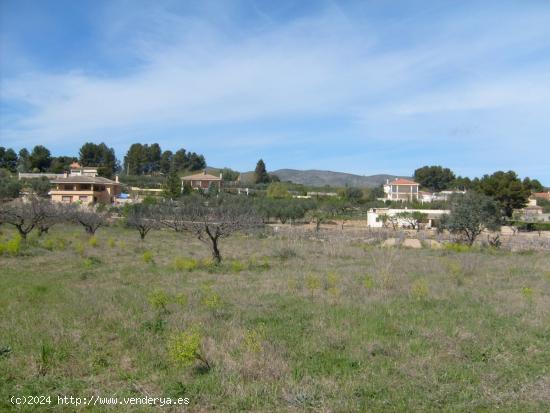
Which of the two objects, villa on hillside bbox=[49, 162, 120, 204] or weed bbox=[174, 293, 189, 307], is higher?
villa on hillside bbox=[49, 162, 120, 204]

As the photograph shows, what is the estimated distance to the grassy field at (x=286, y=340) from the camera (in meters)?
5.34

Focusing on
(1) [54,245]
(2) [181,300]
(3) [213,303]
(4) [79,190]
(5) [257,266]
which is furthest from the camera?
(4) [79,190]

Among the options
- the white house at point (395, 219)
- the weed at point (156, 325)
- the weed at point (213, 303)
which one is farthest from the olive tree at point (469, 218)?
the weed at point (156, 325)

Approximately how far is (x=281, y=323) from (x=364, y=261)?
10747mm

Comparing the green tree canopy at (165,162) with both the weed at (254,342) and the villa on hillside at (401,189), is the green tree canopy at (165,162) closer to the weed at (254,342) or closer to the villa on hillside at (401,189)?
the villa on hillside at (401,189)

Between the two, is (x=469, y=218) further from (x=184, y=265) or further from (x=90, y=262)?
(x=90, y=262)

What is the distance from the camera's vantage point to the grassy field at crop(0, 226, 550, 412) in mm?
5340

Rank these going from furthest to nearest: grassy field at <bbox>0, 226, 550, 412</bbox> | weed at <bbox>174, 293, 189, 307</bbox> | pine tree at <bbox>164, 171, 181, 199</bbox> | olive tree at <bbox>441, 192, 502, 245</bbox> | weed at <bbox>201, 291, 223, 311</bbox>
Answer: pine tree at <bbox>164, 171, 181, 199</bbox> → olive tree at <bbox>441, 192, 502, 245</bbox> → weed at <bbox>174, 293, 189, 307</bbox> → weed at <bbox>201, 291, 223, 311</bbox> → grassy field at <bbox>0, 226, 550, 412</bbox>

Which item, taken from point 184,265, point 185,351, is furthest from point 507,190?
point 185,351

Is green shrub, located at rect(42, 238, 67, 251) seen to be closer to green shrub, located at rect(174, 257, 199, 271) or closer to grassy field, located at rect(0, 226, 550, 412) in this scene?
grassy field, located at rect(0, 226, 550, 412)

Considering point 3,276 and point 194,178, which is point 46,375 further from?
point 194,178

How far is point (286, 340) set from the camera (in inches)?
291

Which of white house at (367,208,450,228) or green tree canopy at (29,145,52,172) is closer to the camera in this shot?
white house at (367,208,450,228)

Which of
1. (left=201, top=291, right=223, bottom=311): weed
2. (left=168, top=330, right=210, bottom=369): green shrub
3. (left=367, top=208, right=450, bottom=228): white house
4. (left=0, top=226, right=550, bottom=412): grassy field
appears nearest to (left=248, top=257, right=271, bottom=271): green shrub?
(left=0, top=226, right=550, bottom=412): grassy field
